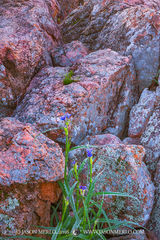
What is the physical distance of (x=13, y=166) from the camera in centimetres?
221

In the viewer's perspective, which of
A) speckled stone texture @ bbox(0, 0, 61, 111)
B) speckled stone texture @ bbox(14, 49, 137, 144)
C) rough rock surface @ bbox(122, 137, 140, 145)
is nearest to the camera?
speckled stone texture @ bbox(14, 49, 137, 144)

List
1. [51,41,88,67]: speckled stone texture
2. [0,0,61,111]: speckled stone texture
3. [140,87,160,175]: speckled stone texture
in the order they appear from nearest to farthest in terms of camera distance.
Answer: [140,87,160,175]: speckled stone texture < [0,0,61,111]: speckled stone texture < [51,41,88,67]: speckled stone texture

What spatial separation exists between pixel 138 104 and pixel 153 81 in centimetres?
72

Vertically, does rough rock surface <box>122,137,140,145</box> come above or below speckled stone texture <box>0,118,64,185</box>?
below

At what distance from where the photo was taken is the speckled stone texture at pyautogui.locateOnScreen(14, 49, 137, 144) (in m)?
3.66

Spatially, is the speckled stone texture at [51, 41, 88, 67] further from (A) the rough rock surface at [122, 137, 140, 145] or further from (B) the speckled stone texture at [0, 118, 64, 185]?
(B) the speckled stone texture at [0, 118, 64, 185]

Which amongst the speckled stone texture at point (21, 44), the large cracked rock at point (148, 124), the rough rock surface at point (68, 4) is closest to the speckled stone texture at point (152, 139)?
the large cracked rock at point (148, 124)

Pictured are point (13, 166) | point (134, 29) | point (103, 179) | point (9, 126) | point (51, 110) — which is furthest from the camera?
point (134, 29)

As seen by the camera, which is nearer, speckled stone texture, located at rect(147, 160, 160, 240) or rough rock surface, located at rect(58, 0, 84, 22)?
speckled stone texture, located at rect(147, 160, 160, 240)

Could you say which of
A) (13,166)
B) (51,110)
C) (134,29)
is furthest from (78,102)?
(134,29)

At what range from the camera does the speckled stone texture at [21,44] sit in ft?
13.4

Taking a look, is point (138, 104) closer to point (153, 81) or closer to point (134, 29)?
point (153, 81)

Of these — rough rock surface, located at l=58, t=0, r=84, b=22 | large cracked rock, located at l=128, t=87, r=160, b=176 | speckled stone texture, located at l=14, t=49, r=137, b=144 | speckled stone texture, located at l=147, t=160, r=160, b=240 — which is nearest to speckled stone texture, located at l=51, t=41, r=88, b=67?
speckled stone texture, located at l=14, t=49, r=137, b=144

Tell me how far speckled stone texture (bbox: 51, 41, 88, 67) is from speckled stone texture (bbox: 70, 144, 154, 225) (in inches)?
123
